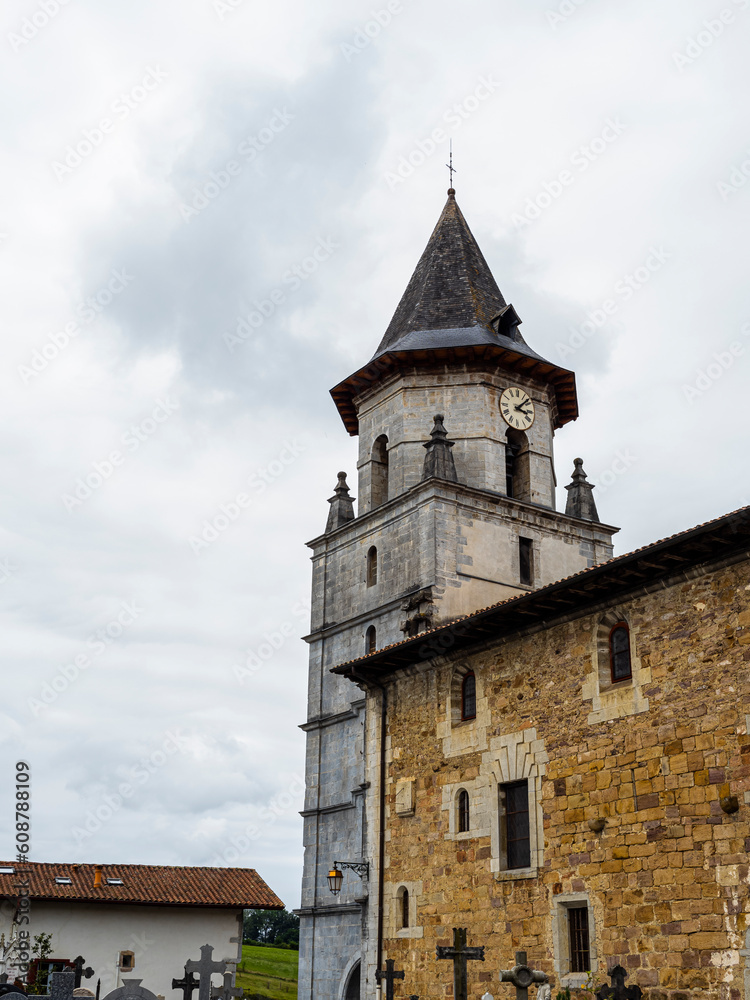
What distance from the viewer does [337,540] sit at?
29.5 m

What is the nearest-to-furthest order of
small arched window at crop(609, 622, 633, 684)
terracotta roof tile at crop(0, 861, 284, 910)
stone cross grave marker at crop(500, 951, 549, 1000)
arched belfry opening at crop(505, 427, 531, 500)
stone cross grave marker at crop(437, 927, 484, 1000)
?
stone cross grave marker at crop(500, 951, 549, 1000)
stone cross grave marker at crop(437, 927, 484, 1000)
small arched window at crop(609, 622, 633, 684)
arched belfry opening at crop(505, 427, 531, 500)
terracotta roof tile at crop(0, 861, 284, 910)

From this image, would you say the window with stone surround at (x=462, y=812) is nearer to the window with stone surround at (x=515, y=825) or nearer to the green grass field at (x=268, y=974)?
the window with stone surround at (x=515, y=825)

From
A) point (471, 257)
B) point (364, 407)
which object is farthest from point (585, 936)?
point (471, 257)

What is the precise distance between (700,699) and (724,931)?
2.79m

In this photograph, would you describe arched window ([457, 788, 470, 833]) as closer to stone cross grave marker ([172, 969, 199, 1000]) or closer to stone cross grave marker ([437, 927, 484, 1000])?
stone cross grave marker ([437, 927, 484, 1000])

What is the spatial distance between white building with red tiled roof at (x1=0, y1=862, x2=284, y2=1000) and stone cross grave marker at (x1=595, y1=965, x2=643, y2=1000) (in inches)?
700

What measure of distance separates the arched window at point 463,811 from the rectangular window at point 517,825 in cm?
98

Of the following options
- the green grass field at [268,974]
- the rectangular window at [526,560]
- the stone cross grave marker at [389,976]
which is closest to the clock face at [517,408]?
the rectangular window at [526,560]

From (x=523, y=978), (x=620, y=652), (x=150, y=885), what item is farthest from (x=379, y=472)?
(x=523, y=978)

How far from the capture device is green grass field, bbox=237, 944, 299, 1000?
44.3 m

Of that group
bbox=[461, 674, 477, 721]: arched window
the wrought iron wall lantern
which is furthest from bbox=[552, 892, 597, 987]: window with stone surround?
the wrought iron wall lantern

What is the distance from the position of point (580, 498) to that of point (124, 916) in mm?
17437

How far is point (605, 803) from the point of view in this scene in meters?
14.7

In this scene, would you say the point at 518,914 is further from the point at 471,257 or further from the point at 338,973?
the point at 471,257
